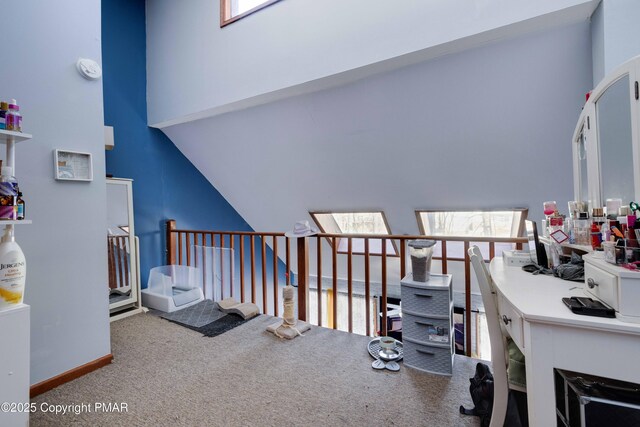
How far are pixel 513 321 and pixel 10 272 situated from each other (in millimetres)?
1990

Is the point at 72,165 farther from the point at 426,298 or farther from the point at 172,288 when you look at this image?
the point at 426,298

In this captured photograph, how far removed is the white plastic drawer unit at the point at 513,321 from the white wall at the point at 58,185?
7.64 feet

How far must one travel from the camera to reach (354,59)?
2.23 metres

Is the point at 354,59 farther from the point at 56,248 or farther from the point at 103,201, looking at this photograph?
the point at 56,248

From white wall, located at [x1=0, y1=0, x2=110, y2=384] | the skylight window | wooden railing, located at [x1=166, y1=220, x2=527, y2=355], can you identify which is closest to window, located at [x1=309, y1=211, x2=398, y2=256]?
wooden railing, located at [x1=166, y1=220, x2=527, y2=355]

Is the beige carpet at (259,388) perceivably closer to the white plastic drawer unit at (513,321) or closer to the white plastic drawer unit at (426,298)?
the white plastic drawer unit at (426,298)

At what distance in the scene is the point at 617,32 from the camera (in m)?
1.49

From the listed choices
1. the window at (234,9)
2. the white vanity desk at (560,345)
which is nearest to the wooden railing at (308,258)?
the white vanity desk at (560,345)

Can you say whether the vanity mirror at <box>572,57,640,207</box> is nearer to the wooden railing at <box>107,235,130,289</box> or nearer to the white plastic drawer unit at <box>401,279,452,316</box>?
the white plastic drawer unit at <box>401,279,452,316</box>

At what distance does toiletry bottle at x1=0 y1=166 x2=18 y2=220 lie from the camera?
121 cm

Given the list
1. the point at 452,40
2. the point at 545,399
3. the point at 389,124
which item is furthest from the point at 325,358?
the point at 452,40

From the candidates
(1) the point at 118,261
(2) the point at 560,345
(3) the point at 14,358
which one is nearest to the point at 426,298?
(2) the point at 560,345

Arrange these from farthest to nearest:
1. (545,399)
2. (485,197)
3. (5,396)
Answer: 1. (485,197)
2. (5,396)
3. (545,399)

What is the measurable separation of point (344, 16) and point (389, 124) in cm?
99
